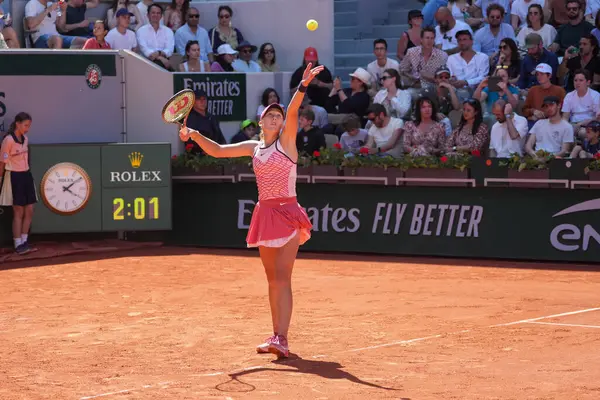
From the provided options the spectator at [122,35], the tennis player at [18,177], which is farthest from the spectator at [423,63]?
the tennis player at [18,177]

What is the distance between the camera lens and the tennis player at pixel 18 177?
610 inches

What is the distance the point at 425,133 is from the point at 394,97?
1.64 m

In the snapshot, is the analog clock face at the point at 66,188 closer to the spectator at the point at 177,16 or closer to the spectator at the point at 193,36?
the spectator at the point at 193,36

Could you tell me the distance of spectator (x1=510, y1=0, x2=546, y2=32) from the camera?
61.2 ft

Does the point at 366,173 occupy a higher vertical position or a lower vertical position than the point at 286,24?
lower

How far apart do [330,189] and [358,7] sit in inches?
256

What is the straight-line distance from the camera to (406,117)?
1748 centimetres

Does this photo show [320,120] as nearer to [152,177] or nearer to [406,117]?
[406,117]

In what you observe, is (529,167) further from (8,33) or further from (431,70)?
(8,33)

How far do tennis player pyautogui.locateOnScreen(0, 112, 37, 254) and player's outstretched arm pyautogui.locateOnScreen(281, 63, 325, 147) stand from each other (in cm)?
755

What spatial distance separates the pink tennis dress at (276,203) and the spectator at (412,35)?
1044cm

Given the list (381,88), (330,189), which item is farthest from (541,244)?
(381,88)

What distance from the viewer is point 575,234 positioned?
47.8ft

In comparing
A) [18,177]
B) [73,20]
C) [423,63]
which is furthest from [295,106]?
[73,20]
